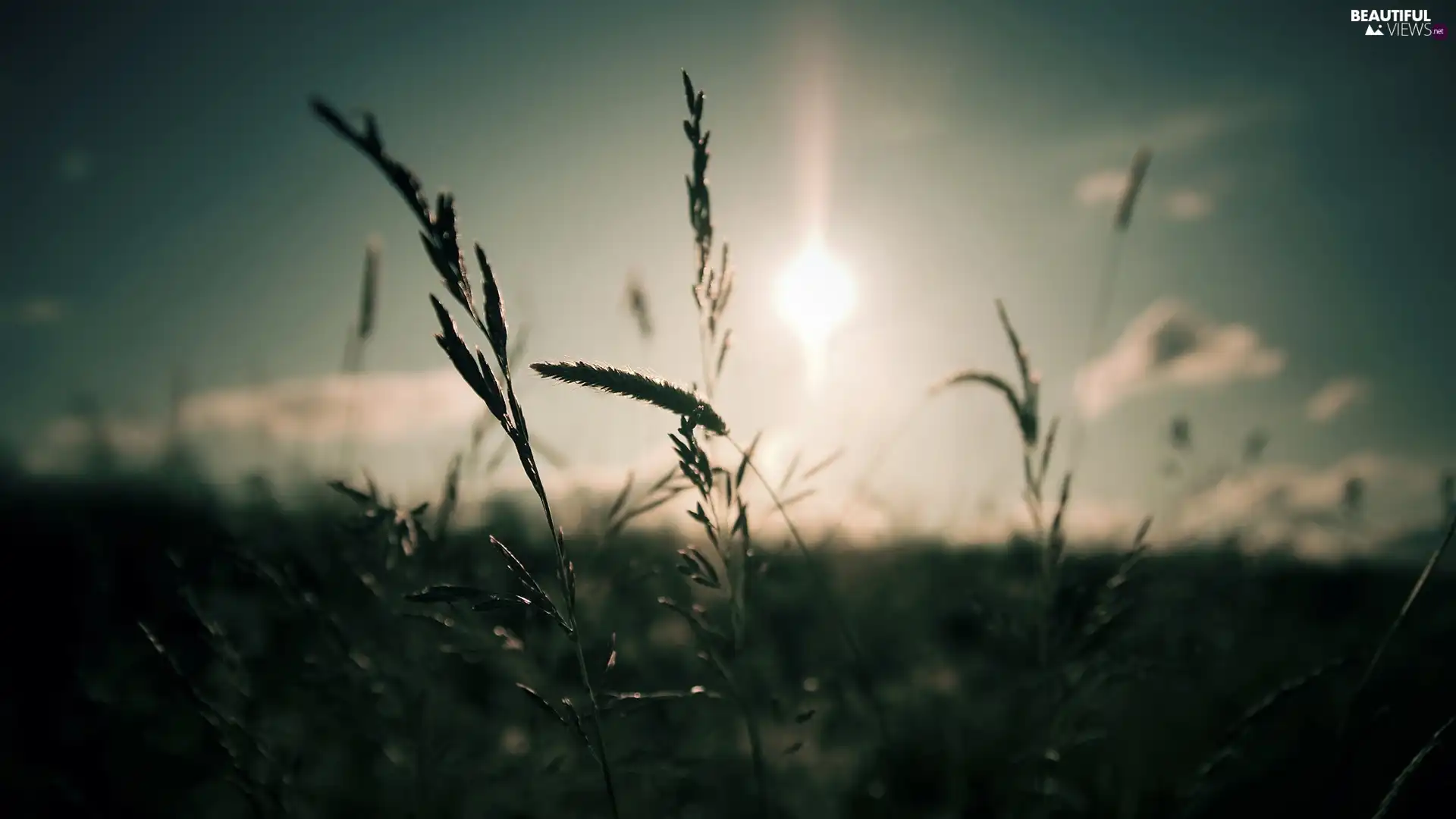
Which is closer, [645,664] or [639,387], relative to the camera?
[639,387]

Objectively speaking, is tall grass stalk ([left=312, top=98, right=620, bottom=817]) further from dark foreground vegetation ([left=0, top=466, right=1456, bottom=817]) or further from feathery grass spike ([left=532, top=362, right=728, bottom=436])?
dark foreground vegetation ([left=0, top=466, right=1456, bottom=817])

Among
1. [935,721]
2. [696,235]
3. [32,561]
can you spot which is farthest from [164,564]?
[696,235]

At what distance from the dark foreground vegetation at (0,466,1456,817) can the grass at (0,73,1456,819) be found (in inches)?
0.7

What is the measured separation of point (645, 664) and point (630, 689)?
18 cm

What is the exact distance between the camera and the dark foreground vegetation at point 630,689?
65.2 inches

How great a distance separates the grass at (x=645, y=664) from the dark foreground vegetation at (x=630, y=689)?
2cm

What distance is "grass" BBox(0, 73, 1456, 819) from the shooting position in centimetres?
119

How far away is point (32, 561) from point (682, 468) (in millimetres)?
5392

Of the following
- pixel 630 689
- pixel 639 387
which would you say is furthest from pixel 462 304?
pixel 630 689

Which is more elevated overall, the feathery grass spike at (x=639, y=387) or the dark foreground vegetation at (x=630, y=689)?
the feathery grass spike at (x=639, y=387)

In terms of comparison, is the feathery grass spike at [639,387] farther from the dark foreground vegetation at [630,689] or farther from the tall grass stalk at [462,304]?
the dark foreground vegetation at [630,689]

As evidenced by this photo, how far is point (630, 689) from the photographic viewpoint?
3.43 m

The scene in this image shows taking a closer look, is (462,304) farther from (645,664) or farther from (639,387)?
(645,664)

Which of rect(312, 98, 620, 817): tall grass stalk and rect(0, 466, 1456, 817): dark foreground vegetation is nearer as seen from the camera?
rect(312, 98, 620, 817): tall grass stalk
